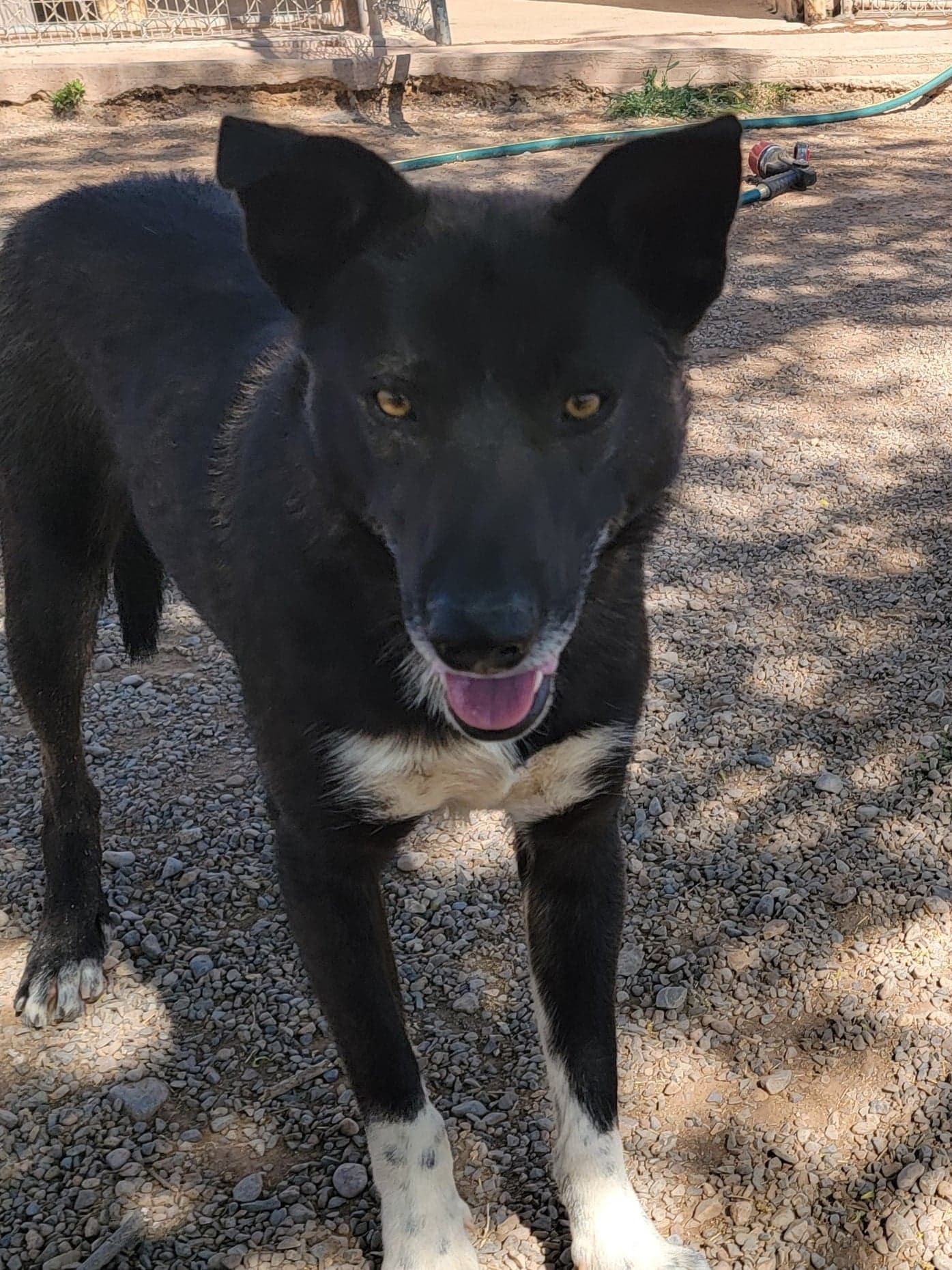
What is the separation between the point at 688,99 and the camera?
8.80 m

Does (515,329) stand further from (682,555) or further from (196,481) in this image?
(682,555)

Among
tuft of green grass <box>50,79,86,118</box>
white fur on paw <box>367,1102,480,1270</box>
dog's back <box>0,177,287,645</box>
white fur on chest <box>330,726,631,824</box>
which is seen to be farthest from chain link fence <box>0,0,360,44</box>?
white fur on paw <box>367,1102,480,1270</box>

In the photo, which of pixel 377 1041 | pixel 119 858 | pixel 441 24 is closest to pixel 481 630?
pixel 377 1041

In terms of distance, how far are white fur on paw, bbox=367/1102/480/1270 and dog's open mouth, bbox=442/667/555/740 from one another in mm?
766

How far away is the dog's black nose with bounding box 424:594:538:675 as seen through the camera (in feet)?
5.46

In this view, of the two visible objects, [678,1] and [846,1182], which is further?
[678,1]

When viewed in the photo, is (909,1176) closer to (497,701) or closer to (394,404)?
(497,701)

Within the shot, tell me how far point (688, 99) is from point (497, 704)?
26.5ft

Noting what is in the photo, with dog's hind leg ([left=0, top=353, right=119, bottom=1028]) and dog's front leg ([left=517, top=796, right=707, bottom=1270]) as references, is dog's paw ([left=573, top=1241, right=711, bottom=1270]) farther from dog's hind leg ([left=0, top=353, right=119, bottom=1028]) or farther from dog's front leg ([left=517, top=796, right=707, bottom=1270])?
dog's hind leg ([left=0, top=353, right=119, bottom=1028])

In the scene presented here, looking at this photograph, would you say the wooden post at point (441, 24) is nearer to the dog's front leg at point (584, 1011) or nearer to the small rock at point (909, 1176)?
the dog's front leg at point (584, 1011)

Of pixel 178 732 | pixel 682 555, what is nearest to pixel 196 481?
pixel 178 732

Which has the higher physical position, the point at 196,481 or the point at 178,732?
the point at 196,481

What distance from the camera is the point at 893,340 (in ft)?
18.6

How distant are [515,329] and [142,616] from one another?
166 cm
